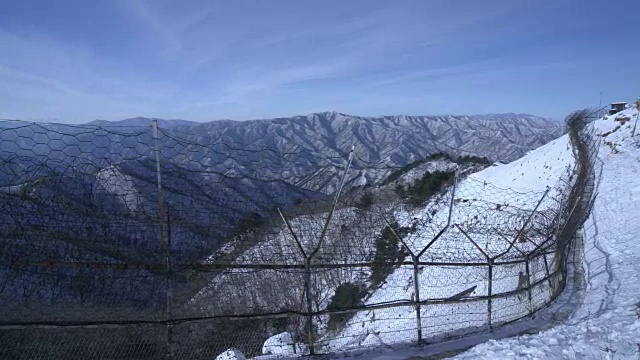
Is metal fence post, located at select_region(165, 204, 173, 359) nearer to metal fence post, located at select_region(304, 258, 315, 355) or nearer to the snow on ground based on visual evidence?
metal fence post, located at select_region(304, 258, 315, 355)

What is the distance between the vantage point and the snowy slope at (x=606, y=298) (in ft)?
14.3

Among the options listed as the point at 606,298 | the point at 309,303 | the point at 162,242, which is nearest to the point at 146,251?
the point at 162,242

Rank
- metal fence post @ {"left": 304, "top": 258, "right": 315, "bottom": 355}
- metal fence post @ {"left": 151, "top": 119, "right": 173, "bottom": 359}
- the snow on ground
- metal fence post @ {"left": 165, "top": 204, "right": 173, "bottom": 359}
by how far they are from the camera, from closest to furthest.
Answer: metal fence post @ {"left": 151, "top": 119, "right": 173, "bottom": 359} → metal fence post @ {"left": 165, "top": 204, "right": 173, "bottom": 359} → metal fence post @ {"left": 304, "top": 258, "right": 315, "bottom": 355} → the snow on ground

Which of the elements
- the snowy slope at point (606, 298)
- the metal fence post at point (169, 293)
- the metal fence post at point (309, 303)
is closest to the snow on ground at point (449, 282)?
the metal fence post at point (309, 303)

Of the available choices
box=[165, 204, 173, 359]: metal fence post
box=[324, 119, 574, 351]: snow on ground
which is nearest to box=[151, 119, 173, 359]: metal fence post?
box=[165, 204, 173, 359]: metal fence post

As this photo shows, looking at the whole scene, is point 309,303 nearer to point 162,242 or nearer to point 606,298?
point 162,242

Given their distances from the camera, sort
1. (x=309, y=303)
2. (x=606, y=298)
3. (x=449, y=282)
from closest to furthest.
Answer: (x=309, y=303)
(x=606, y=298)
(x=449, y=282)

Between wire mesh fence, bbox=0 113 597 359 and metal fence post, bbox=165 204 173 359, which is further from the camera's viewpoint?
metal fence post, bbox=165 204 173 359

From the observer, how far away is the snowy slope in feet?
14.3

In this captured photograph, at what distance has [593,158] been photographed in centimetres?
1842

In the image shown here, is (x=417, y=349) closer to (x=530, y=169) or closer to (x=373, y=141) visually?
(x=530, y=169)

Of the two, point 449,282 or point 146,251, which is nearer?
point 146,251

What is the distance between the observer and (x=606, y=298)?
6652 millimetres

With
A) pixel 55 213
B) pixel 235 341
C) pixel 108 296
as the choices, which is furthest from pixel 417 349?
pixel 55 213
